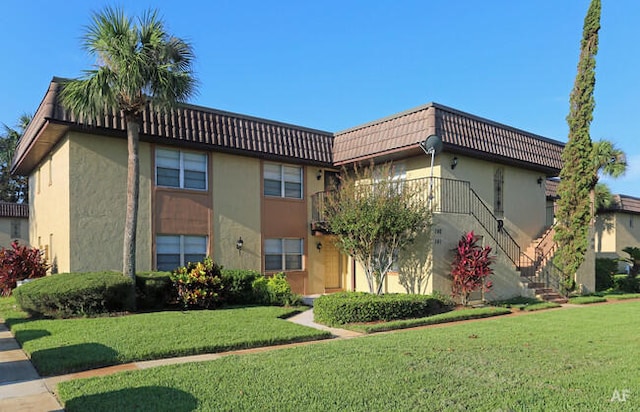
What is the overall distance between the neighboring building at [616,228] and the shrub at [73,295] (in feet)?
90.1

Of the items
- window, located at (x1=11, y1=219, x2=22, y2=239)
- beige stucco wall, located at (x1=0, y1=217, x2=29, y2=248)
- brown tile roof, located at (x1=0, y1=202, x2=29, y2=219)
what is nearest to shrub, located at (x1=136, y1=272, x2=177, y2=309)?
brown tile roof, located at (x1=0, y1=202, x2=29, y2=219)

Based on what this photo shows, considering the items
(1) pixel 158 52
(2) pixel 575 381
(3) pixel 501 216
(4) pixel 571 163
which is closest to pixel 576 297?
(3) pixel 501 216

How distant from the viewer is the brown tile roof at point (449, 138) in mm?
14289

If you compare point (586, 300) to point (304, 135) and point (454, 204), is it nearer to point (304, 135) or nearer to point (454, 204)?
point (454, 204)

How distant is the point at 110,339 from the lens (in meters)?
8.09

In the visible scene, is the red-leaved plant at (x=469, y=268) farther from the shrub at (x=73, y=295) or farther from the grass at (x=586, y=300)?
the shrub at (x=73, y=295)

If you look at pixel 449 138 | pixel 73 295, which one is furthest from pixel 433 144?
pixel 73 295

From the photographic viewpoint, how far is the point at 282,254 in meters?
16.3

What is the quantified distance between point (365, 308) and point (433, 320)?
68.0 inches

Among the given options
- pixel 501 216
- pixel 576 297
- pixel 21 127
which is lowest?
pixel 576 297

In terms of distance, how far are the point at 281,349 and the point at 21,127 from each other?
98.7 feet

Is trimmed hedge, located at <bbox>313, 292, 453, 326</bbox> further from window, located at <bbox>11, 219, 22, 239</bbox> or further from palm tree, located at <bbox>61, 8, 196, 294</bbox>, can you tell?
window, located at <bbox>11, 219, 22, 239</bbox>

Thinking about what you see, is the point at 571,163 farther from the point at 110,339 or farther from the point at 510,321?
the point at 110,339

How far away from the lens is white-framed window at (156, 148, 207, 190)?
14062 millimetres
